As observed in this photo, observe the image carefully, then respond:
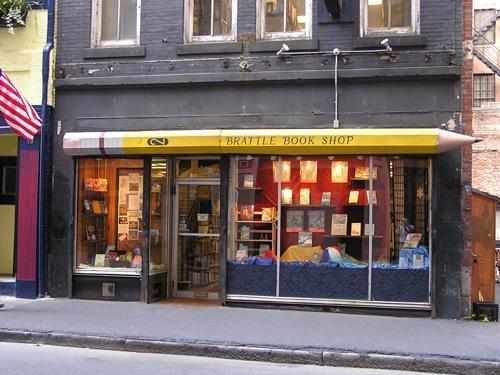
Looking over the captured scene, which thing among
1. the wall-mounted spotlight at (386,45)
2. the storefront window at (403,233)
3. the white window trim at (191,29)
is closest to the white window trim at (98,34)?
the white window trim at (191,29)

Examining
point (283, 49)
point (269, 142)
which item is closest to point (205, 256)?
point (269, 142)

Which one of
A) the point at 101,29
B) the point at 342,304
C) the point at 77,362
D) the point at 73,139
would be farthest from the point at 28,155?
the point at 342,304

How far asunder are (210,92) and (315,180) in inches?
96.9

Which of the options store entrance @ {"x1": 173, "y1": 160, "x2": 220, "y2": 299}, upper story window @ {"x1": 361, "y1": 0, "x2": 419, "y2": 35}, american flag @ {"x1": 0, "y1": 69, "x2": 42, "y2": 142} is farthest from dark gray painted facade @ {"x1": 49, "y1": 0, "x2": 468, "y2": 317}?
store entrance @ {"x1": 173, "y1": 160, "x2": 220, "y2": 299}

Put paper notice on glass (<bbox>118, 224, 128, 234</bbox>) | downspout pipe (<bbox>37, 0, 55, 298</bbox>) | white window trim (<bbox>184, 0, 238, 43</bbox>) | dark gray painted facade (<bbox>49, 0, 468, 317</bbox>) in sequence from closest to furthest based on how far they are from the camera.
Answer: dark gray painted facade (<bbox>49, 0, 468, 317</bbox>)
white window trim (<bbox>184, 0, 238, 43</bbox>)
downspout pipe (<bbox>37, 0, 55, 298</bbox>)
paper notice on glass (<bbox>118, 224, 128, 234</bbox>)

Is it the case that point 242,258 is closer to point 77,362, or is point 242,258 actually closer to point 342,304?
point 342,304

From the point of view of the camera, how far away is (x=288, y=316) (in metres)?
9.59

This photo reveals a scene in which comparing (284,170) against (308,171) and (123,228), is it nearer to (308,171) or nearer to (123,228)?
(308,171)

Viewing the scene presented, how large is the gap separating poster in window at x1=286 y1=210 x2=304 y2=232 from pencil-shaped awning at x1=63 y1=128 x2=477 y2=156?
45.7 inches

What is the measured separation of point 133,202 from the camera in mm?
11273

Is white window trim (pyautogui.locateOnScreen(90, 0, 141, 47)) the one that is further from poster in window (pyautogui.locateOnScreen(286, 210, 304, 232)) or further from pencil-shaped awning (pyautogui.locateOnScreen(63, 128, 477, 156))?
poster in window (pyautogui.locateOnScreen(286, 210, 304, 232))

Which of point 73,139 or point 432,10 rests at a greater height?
point 432,10

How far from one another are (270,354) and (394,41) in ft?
18.5

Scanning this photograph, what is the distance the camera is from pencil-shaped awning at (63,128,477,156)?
9.29 metres
